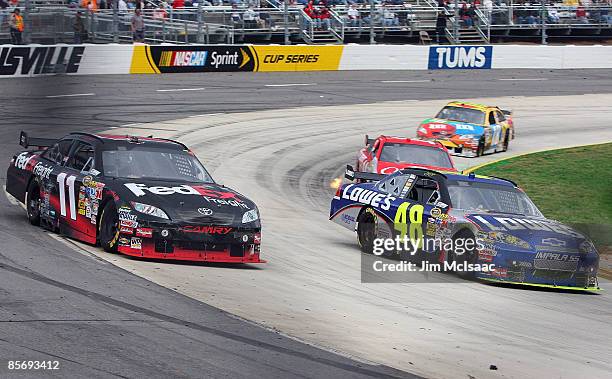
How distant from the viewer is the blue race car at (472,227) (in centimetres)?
1317

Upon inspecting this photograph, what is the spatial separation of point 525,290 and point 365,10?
107ft

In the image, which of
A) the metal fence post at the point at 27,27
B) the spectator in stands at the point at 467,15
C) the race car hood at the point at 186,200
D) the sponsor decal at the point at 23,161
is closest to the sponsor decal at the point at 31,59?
A: the metal fence post at the point at 27,27

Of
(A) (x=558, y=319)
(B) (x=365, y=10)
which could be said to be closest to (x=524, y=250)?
(A) (x=558, y=319)

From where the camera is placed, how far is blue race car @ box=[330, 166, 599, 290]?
13.2m

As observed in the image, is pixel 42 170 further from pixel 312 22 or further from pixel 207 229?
pixel 312 22

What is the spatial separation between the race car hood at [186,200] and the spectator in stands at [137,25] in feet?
82.0

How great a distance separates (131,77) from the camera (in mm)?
36875

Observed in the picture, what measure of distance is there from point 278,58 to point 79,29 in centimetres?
853

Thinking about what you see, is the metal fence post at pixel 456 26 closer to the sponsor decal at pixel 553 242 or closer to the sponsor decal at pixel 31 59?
the sponsor decal at pixel 31 59

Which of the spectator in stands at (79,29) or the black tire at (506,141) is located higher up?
the spectator in stands at (79,29)

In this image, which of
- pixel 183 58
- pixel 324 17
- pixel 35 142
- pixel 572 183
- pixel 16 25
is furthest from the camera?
pixel 324 17

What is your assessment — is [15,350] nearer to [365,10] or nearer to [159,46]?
[159,46]

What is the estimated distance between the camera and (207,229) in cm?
1259

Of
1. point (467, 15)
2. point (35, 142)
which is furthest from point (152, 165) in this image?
point (467, 15)
